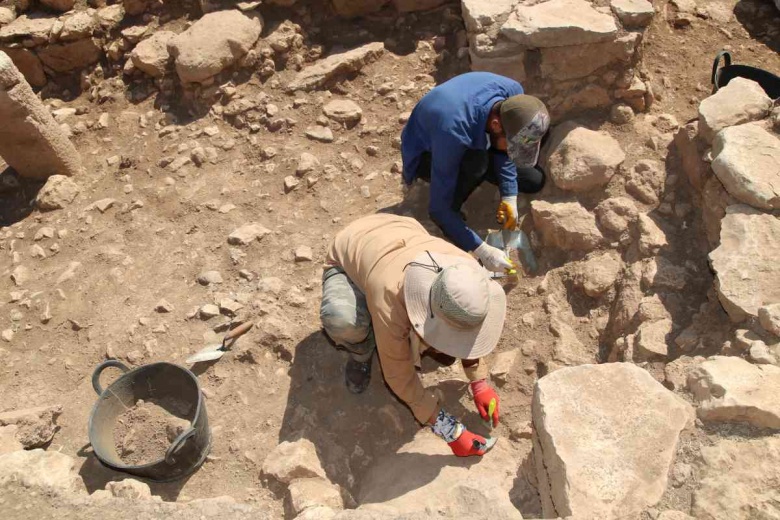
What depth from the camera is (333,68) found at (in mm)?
4844

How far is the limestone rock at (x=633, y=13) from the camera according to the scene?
4031 millimetres

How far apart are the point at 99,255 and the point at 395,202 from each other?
1.95m

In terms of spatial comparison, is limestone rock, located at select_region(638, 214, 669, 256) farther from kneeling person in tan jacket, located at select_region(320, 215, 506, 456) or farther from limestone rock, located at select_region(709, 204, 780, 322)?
kneeling person in tan jacket, located at select_region(320, 215, 506, 456)

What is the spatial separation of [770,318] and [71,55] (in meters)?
5.32

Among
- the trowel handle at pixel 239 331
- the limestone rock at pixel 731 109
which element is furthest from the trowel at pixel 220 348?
the limestone rock at pixel 731 109

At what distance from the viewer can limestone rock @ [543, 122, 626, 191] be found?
3.82 meters

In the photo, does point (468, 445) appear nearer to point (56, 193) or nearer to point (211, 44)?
point (56, 193)

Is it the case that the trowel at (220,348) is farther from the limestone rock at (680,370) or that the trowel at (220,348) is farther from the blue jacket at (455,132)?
the limestone rock at (680,370)

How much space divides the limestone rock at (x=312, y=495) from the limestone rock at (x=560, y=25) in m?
2.90

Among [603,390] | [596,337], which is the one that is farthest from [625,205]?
[603,390]

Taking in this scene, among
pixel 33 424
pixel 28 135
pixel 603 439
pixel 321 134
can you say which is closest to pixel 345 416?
pixel 603 439

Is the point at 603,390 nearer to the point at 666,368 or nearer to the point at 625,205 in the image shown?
the point at 666,368

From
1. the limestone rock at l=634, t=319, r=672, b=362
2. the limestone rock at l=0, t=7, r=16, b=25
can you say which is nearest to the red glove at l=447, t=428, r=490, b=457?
the limestone rock at l=634, t=319, r=672, b=362

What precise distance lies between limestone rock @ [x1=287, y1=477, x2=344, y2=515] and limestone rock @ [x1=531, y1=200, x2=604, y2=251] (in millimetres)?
1895
